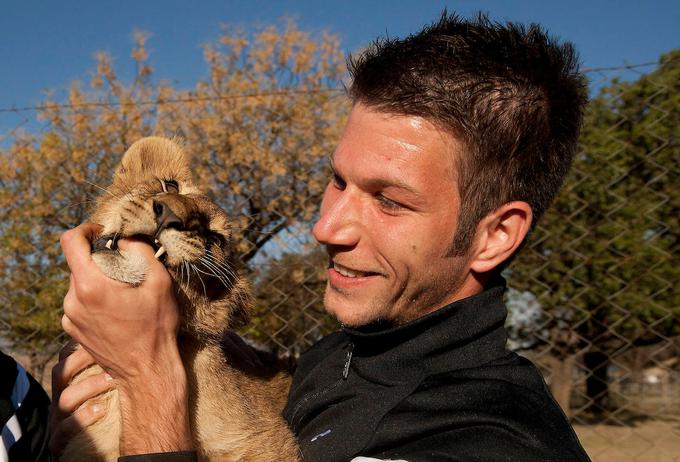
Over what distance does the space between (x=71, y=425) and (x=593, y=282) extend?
4.21 m

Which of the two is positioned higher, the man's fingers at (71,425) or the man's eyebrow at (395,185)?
the man's eyebrow at (395,185)

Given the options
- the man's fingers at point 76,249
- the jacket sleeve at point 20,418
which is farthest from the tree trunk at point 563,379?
the jacket sleeve at point 20,418

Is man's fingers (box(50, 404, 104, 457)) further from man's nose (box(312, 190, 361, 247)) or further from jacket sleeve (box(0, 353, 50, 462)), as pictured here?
man's nose (box(312, 190, 361, 247))

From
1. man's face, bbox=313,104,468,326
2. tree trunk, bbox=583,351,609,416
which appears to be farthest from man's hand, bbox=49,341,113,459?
tree trunk, bbox=583,351,609,416

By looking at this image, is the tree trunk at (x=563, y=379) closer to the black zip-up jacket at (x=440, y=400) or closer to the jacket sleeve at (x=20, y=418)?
the black zip-up jacket at (x=440, y=400)

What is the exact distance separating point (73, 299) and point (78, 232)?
0.81 feet

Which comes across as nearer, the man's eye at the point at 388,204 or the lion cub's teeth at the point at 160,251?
the man's eye at the point at 388,204

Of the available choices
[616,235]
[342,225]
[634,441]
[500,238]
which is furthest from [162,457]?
[634,441]

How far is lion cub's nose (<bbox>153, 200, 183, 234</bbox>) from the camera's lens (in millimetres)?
2498

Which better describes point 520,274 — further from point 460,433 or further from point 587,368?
point 460,433

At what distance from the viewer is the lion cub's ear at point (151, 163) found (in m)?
3.21

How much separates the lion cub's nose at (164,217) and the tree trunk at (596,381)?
13.9 feet

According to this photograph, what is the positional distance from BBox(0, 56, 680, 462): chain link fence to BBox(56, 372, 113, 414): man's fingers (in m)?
2.46

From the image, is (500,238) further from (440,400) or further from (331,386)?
(331,386)
